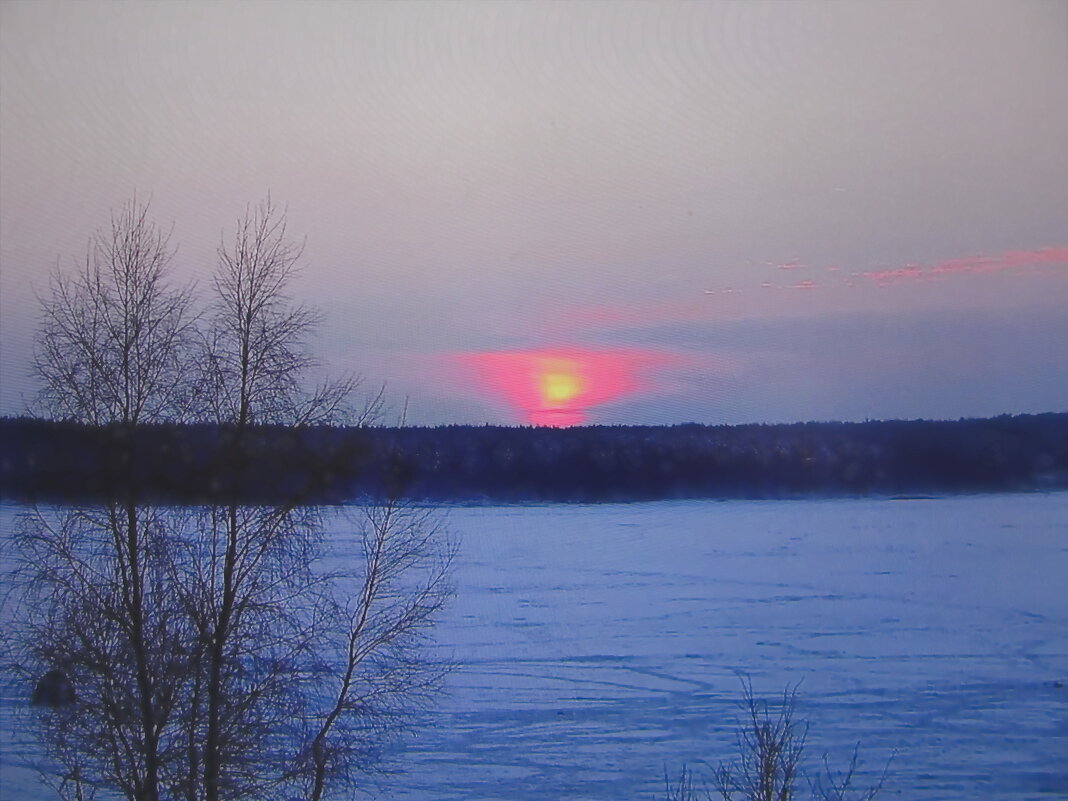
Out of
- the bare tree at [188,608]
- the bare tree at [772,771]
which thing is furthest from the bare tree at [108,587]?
the bare tree at [772,771]

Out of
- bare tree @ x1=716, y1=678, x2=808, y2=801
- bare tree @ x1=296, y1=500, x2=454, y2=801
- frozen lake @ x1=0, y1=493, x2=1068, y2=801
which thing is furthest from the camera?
bare tree @ x1=296, y1=500, x2=454, y2=801

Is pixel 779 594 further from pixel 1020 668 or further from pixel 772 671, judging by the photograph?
pixel 1020 668

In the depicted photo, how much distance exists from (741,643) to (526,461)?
2.47 meters

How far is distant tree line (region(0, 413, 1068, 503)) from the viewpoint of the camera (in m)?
6.35

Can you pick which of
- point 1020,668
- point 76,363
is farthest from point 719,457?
point 76,363

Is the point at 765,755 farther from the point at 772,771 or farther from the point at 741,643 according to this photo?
the point at 741,643

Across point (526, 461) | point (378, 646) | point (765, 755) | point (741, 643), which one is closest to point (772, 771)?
point (765, 755)

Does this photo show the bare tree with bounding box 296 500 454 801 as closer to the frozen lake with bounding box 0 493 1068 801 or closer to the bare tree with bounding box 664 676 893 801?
the frozen lake with bounding box 0 493 1068 801

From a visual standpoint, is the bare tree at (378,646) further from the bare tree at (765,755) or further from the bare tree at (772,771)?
the bare tree at (765,755)

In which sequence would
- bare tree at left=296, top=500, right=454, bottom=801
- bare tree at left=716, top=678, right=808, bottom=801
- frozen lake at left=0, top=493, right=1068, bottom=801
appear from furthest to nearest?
1. bare tree at left=296, top=500, right=454, bottom=801
2. frozen lake at left=0, top=493, right=1068, bottom=801
3. bare tree at left=716, top=678, right=808, bottom=801

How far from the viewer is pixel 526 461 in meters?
9.07

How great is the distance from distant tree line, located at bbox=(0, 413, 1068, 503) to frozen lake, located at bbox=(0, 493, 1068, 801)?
0.86ft

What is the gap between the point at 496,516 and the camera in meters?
9.14

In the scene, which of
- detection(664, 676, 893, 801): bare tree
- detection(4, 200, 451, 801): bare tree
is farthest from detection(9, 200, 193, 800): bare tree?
detection(664, 676, 893, 801): bare tree
